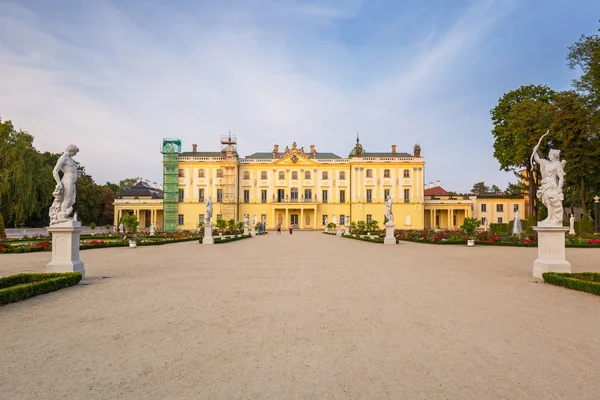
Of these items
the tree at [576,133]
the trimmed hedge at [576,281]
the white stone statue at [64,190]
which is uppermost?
the tree at [576,133]

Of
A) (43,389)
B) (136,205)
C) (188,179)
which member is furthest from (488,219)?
(43,389)

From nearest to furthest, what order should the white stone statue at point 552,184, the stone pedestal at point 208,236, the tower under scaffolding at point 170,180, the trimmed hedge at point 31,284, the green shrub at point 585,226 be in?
the trimmed hedge at point 31,284
the white stone statue at point 552,184
the stone pedestal at point 208,236
the green shrub at point 585,226
the tower under scaffolding at point 170,180

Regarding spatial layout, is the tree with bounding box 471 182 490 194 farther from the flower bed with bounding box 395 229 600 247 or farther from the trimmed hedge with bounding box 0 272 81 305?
the trimmed hedge with bounding box 0 272 81 305

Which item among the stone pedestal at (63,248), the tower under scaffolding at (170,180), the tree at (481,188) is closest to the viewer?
the stone pedestal at (63,248)

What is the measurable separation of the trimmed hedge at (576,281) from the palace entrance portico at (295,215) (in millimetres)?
45125

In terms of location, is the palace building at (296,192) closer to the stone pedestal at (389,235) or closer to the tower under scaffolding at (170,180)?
the tower under scaffolding at (170,180)

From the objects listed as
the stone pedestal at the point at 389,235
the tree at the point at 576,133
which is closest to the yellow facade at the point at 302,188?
the tree at the point at 576,133

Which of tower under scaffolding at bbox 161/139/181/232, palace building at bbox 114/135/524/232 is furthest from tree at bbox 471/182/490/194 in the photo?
tower under scaffolding at bbox 161/139/181/232

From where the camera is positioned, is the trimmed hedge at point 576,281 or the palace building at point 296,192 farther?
the palace building at point 296,192

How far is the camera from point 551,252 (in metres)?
8.82

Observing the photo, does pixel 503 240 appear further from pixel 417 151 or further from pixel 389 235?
pixel 417 151

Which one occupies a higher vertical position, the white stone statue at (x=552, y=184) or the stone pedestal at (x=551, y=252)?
the white stone statue at (x=552, y=184)

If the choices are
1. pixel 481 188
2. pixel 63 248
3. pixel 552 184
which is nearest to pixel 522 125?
pixel 552 184

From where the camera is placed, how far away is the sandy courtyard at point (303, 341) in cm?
309
